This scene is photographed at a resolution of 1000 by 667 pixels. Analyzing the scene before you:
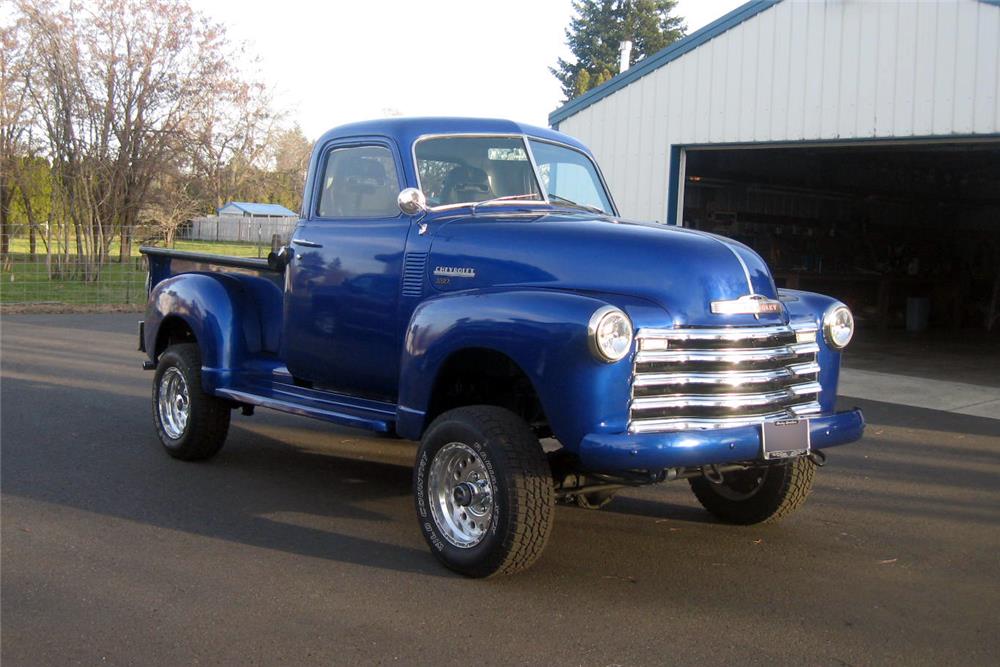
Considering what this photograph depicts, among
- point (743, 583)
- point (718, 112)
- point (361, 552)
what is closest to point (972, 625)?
point (743, 583)

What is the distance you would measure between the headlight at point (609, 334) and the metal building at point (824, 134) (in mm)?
8199

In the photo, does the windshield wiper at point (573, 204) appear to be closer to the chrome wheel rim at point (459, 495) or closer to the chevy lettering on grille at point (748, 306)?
the chevy lettering on grille at point (748, 306)

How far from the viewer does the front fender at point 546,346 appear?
4.41 m

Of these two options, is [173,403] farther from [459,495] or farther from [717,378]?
[717,378]

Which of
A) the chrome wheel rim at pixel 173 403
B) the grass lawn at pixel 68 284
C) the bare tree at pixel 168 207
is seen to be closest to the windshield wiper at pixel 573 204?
the chrome wheel rim at pixel 173 403

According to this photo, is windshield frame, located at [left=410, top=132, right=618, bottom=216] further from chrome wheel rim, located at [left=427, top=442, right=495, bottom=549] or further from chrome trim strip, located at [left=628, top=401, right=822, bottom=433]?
chrome trim strip, located at [left=628, top=401, right=822, bottom=433]

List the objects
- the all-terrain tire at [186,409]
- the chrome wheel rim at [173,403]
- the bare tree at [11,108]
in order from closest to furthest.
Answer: the all-terrain tire at [186,409], the chrome wheel rim at [173,403], the bare tree at [11,108]

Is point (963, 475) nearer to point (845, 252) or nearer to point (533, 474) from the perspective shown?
point (533, 474)

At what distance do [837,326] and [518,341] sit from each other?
6.08 ft

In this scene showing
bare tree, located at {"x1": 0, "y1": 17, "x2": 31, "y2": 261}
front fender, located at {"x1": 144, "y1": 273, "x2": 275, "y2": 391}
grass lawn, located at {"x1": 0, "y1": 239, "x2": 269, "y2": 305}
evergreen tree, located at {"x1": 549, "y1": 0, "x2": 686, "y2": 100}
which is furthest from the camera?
evergreen tree, located at {"x1": 549, "y1": 0, "x2": 686, "y2": 100}

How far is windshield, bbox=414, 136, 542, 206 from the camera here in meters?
5.88

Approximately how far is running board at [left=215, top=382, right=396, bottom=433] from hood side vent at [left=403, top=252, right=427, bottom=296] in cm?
70

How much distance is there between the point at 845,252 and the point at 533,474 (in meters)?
20.2

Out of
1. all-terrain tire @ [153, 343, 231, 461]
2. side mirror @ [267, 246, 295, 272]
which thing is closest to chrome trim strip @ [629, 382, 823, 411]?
side mirror @ [267, 246, 295, 272]
